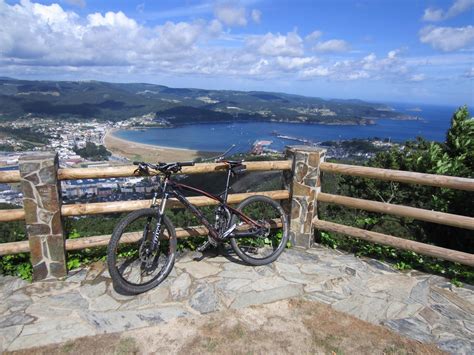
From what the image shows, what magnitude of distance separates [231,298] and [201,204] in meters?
1.13

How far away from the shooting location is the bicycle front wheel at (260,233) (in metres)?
3.91

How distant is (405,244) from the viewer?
386cm

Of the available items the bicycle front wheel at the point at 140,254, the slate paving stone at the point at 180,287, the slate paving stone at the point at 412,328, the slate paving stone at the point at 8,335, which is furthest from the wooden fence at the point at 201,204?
the slate paving stone at the point at 412,328

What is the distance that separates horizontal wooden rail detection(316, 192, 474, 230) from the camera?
3.51 metres

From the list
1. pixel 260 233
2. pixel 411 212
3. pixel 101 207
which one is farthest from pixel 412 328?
pixel 101 207

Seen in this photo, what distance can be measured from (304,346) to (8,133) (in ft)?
148

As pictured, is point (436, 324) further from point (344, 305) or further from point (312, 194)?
point (312, 194)

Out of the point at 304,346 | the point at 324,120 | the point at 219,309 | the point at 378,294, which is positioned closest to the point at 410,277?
the point at 378,294

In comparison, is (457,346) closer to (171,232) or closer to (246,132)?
(171,232)

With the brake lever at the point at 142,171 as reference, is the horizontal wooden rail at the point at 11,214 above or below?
below

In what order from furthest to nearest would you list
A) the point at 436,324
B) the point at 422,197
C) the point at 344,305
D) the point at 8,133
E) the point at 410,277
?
the point at 8,133
the point at 422,197
the point at 410,277
the point at 344,305
the point at 436,324

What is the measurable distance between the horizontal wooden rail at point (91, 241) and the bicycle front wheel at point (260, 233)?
1.49 ft

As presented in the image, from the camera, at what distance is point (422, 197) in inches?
280

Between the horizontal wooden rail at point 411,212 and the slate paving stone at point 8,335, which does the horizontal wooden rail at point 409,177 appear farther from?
the slate paving stone at point 8,335
